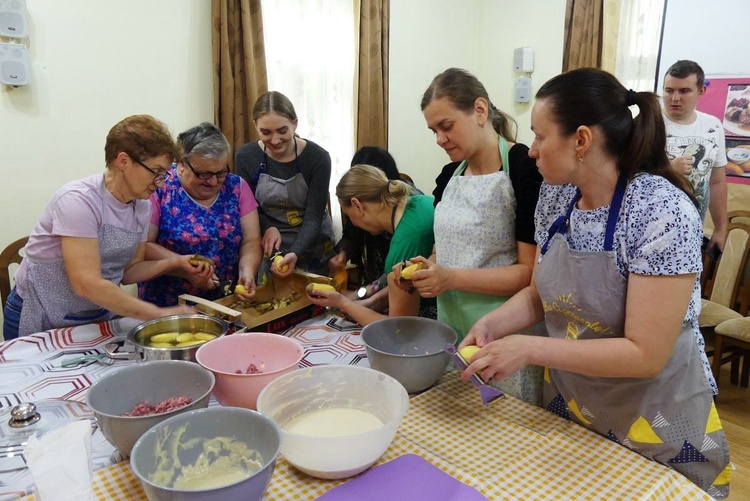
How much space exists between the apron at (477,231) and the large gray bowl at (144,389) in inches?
31.6

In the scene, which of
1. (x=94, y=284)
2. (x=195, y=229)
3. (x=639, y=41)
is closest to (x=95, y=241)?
(x=94, y=284)

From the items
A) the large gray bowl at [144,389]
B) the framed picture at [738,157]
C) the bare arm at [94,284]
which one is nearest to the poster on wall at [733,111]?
the framed picture at [738,157]

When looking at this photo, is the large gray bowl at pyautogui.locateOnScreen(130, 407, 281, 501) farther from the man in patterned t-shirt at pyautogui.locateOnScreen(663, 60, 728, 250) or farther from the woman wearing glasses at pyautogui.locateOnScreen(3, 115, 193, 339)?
the man in patterned t-shirt at pyautogui.locateOnScreen(663, 60, 728, 250)

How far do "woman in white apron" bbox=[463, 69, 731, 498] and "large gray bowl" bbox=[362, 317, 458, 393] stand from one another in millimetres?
222

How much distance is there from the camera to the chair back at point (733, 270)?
10.9 ft

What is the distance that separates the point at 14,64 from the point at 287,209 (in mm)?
1550

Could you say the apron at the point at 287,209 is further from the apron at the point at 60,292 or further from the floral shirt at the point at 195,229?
the apron at the point at 60,292

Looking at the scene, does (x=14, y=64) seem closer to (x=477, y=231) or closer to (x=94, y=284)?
(x=94, y=284)

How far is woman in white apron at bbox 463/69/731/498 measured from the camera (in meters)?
1.03

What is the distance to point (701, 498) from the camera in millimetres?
984

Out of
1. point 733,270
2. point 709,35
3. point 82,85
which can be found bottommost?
point 733,270

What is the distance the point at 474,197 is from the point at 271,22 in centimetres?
260

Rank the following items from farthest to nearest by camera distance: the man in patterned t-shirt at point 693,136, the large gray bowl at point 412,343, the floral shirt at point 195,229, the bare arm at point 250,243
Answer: the man in patterned t-shirt at point 693,136 < the bare arm at point 250,243 < the floral shirt at point 195,229 < the large gray bowl at point 412,343

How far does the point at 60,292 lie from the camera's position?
1.81 meters
